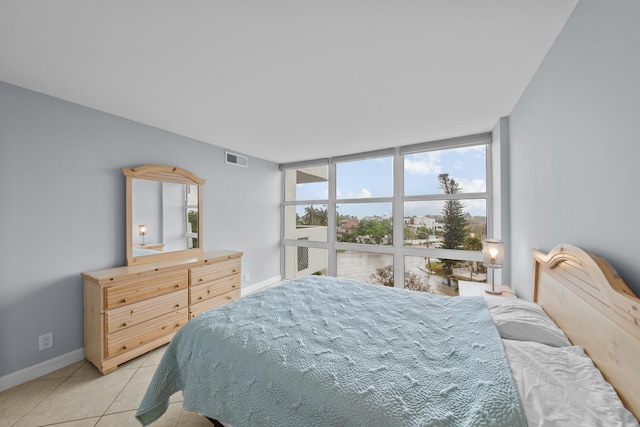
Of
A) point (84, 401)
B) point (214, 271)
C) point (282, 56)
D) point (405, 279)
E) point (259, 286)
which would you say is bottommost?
point (84, 401)

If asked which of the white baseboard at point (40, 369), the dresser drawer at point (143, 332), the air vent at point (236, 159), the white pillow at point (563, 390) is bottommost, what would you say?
the white baseboard at point (40, 369)

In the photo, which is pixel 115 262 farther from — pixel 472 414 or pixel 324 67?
pixel 472 414

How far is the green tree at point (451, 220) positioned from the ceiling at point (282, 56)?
1005 mm

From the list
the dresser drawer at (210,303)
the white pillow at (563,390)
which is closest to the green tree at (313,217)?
the dresser drawer at (210,303)

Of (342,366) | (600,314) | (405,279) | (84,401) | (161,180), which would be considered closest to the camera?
(600,314)

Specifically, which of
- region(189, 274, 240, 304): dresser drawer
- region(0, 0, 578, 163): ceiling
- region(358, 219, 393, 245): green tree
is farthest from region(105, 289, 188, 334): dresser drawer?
region(358, 219, 393, 245): green tree

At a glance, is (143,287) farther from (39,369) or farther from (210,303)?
(39,369)

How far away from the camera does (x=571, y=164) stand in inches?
52.1

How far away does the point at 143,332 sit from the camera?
92.4 inches

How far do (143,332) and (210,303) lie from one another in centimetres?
73

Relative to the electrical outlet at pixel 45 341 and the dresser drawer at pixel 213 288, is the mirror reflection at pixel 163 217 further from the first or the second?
the electrical outlet at pixel 45 341

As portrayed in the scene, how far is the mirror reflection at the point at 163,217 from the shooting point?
105 inches

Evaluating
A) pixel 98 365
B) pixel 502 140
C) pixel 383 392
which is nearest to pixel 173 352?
pixel 98 365

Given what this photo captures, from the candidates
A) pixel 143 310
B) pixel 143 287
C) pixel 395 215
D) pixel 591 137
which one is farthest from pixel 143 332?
pixel 591 137
